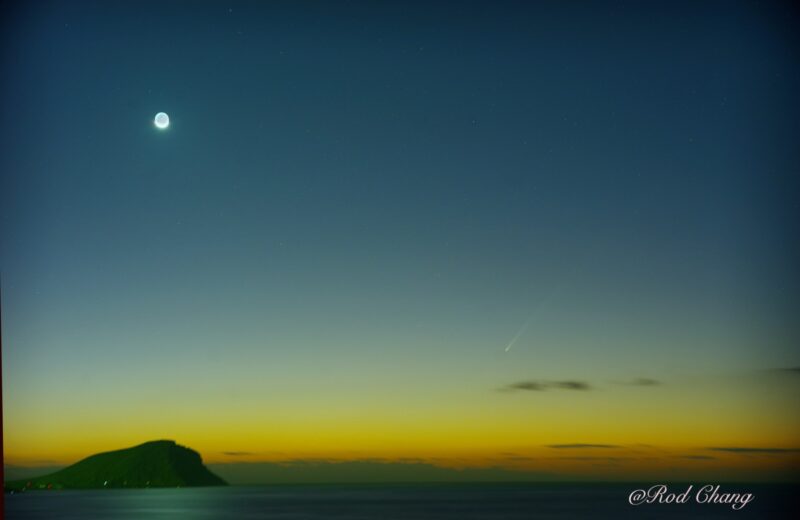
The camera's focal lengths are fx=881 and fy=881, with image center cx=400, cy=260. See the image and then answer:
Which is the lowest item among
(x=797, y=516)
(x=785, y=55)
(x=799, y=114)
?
(x=797, y=516)

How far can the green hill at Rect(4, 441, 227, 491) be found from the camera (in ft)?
183

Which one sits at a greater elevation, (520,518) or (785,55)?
(785,55)

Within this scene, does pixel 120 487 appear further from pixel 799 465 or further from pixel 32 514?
pixel 799 465

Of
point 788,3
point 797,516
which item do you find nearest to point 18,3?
point 788,3

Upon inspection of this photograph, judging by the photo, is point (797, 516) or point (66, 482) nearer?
point (797, 516)

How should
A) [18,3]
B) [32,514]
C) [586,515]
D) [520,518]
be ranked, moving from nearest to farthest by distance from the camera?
[18,3] → [520,518] → [586,515] → [32,514]

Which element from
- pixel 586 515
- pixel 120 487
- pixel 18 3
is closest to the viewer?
pixel 18 3

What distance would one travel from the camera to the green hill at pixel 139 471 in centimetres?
5575

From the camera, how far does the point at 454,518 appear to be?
2786cm

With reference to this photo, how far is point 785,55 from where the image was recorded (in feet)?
15.9

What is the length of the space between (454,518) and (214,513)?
990 centimetres

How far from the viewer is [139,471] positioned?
55.8 metres

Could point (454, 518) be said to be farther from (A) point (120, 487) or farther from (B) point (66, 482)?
(B) point (66, 482)

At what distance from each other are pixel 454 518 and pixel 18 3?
25.5 metres
